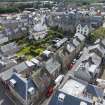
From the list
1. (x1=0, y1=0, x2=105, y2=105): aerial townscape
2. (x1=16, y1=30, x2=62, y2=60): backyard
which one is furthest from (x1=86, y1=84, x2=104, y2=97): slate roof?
(x1=16, y1=30, x2=62, y2=60): backyard

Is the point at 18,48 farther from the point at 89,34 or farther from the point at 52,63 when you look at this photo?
the point at 89,34

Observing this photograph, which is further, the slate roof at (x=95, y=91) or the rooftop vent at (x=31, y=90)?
the rooftop vent at (x=31, y=90)

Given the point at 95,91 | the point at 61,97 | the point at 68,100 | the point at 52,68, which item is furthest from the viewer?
the point at 52,68

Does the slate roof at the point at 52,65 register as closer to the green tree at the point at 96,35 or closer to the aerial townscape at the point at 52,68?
the aerial townscape at the point at 52,68

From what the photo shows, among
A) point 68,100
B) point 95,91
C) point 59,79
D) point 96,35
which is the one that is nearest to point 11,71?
point 59,79

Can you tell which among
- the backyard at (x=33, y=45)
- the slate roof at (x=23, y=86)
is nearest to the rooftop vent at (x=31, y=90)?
the slate roof at (x=23, y=86)

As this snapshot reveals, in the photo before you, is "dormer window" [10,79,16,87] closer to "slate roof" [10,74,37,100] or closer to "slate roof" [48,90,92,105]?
"slate roof" [10,74,37,100]

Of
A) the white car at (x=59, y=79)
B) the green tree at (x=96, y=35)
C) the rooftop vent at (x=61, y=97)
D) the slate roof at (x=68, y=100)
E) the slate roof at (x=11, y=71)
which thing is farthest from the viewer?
the green tree at (x=96, y=35)

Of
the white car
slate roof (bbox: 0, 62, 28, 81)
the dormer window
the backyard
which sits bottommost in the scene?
the white car

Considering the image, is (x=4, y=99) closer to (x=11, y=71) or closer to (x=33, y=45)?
(x=11, y=71)

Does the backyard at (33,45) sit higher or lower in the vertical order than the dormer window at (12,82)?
lower

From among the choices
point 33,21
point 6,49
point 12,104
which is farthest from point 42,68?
point 33,21

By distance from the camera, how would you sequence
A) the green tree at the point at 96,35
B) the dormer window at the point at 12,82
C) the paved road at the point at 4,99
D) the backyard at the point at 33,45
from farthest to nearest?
the green tree at the point at 96,35 → the backyard at the point at 33,45 → the paved road at the point at 4,99 → the dormer window at the point at 12,82
